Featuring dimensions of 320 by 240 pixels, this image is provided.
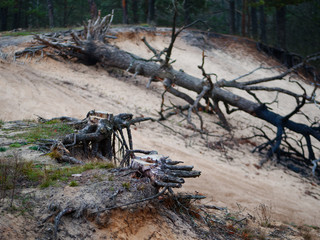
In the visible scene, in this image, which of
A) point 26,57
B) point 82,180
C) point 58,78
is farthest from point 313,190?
point 26,57

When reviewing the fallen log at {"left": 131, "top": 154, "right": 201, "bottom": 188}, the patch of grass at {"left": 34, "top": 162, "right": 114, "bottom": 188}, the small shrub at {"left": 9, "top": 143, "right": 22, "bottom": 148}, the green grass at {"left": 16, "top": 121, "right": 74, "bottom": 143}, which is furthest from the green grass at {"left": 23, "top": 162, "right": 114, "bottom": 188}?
the green grass at {"left": 16, "top": 121, "right": 74, "bottom": 143}

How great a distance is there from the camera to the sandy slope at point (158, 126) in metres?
6.78

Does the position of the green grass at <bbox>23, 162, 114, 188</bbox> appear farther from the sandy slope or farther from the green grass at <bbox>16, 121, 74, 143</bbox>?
the sandy slope

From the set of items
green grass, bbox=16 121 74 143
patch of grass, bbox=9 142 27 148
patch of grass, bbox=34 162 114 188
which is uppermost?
patch of grass, bbox=34 162 114 188

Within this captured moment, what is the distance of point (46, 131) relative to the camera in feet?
19.3

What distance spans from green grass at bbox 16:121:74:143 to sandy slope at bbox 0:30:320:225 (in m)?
1.31

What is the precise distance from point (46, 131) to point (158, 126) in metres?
4.25

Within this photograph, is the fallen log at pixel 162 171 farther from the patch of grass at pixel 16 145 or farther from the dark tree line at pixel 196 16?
the dark tree line at pixel 196 16

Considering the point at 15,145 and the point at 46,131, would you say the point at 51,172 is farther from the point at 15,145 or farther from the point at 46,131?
the point at 46,131

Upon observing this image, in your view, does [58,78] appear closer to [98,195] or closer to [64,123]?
[64,123]

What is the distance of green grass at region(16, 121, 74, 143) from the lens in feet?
17.9

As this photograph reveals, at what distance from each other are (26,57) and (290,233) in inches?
400

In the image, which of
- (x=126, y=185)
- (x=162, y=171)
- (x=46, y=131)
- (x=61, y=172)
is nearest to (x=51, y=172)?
(x=61, y=172)

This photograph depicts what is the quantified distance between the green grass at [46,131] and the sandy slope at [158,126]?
51.6 inches
